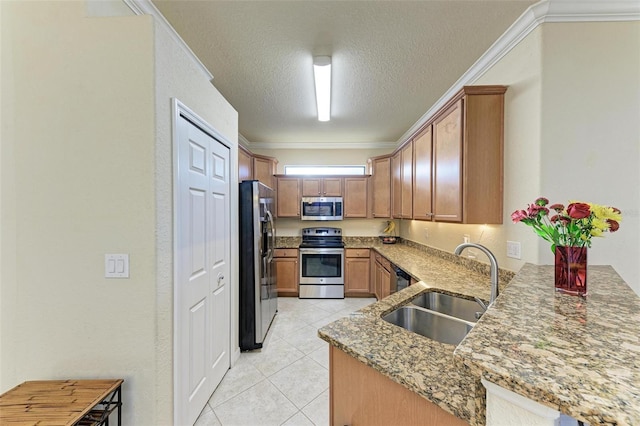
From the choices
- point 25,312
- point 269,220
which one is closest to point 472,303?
point 269,220

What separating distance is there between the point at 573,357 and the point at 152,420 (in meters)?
1.81

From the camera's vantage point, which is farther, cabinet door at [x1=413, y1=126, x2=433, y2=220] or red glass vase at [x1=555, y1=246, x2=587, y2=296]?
cabinet door at [x1=413, y1=126, x2=433, y2=220]

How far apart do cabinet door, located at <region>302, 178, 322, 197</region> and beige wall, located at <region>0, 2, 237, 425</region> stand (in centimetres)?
307

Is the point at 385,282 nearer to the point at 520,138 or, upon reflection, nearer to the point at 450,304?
the point at 450,304

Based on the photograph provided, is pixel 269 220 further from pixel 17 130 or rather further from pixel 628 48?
pixel 628 48

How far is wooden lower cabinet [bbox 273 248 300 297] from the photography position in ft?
12.9

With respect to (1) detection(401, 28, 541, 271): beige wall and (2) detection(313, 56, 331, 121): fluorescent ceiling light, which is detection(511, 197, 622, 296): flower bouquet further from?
(2) detection(313, 56, 331, 121): fluorescent ceiling light

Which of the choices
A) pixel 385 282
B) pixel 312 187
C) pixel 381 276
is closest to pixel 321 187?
pixel 312 187

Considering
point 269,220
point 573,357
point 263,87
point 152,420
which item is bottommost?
point 152,420

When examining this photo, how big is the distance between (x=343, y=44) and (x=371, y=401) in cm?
229

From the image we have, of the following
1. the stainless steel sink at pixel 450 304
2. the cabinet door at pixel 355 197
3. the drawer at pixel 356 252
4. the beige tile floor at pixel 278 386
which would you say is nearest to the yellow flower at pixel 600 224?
the stainless steel sink at pixel 450 304

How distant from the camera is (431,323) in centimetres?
140

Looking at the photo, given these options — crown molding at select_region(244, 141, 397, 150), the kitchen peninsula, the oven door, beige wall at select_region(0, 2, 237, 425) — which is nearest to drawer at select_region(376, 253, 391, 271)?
the oven door

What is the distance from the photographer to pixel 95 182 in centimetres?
124
